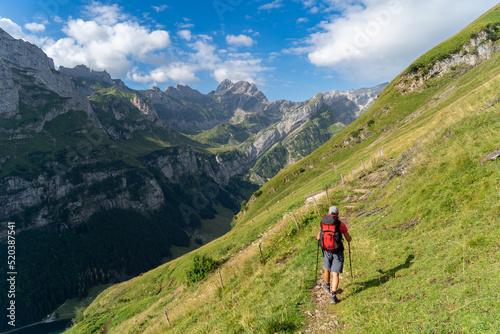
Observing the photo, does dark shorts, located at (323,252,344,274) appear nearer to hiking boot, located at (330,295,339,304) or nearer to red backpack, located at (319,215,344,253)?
red backpack, located at (319,215,344,253)

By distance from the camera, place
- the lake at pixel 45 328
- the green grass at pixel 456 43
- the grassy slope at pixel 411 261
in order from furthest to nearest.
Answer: the lake at pixel 45 328, the green grass at pixel 456 43, the grassy slope at pixel 411 261

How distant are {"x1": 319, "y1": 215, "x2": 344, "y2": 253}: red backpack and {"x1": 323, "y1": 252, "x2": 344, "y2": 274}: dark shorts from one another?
0.21 metres

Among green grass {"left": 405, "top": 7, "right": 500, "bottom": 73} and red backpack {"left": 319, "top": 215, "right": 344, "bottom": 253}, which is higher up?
green grass {"left": 405, "top": 7, "right": 500, "bottom": 73}

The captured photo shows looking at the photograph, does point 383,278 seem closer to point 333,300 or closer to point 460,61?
point 333,300

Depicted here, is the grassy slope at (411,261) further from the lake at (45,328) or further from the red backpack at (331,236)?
the lake at (45,328)

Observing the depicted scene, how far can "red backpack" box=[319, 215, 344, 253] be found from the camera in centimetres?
985

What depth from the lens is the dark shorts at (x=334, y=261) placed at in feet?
31.9

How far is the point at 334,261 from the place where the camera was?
993 cm

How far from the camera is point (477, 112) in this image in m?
16.8

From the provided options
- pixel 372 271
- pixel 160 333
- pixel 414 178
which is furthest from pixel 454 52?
pixel 160 333

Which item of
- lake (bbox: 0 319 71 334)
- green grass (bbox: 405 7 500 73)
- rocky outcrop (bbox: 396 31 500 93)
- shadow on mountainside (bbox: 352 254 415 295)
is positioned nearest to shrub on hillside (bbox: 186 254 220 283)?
shadow on mountainside (bbox: 352 254 415 295)

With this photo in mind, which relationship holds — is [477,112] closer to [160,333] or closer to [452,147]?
[452,147]

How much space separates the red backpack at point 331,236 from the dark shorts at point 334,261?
0.21 meters

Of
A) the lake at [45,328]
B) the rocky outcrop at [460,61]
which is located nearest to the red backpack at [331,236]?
the rocky outcrop at [460,61]
